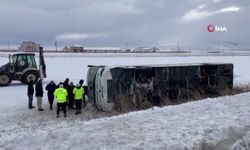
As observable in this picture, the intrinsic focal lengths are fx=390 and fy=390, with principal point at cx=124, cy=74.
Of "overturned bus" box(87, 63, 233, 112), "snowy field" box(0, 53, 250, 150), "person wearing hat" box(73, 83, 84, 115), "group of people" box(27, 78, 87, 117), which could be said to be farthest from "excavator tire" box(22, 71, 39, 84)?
"snowy field" box(0, 53, 250, 150)

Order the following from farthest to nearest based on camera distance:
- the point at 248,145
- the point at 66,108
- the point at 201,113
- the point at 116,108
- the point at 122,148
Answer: the point at 66,108 < the point at 116,108 < the point at 201,113 < the point at 248,145 < the point at 122,148

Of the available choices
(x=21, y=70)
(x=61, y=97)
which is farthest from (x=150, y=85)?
(x=21, y=70)

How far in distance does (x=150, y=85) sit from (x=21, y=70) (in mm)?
13596

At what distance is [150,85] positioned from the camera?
53.3 ft

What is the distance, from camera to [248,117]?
32.8ft

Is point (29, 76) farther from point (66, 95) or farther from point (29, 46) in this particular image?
point (29, 46)

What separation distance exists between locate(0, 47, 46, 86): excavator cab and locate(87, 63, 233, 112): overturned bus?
10726 millimetres

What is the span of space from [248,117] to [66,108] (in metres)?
8.32

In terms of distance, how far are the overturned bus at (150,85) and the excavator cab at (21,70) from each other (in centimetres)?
1073

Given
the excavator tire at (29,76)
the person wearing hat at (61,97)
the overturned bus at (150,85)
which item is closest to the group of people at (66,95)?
the person wearing hat at (61,97)

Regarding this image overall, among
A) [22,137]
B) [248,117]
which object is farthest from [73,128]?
[248,117]

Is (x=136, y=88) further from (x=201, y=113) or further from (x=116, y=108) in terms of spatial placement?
(x=201, y=113)

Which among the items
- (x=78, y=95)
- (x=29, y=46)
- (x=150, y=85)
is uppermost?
(x=29, y=46)

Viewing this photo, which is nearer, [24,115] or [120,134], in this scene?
[120,134]
